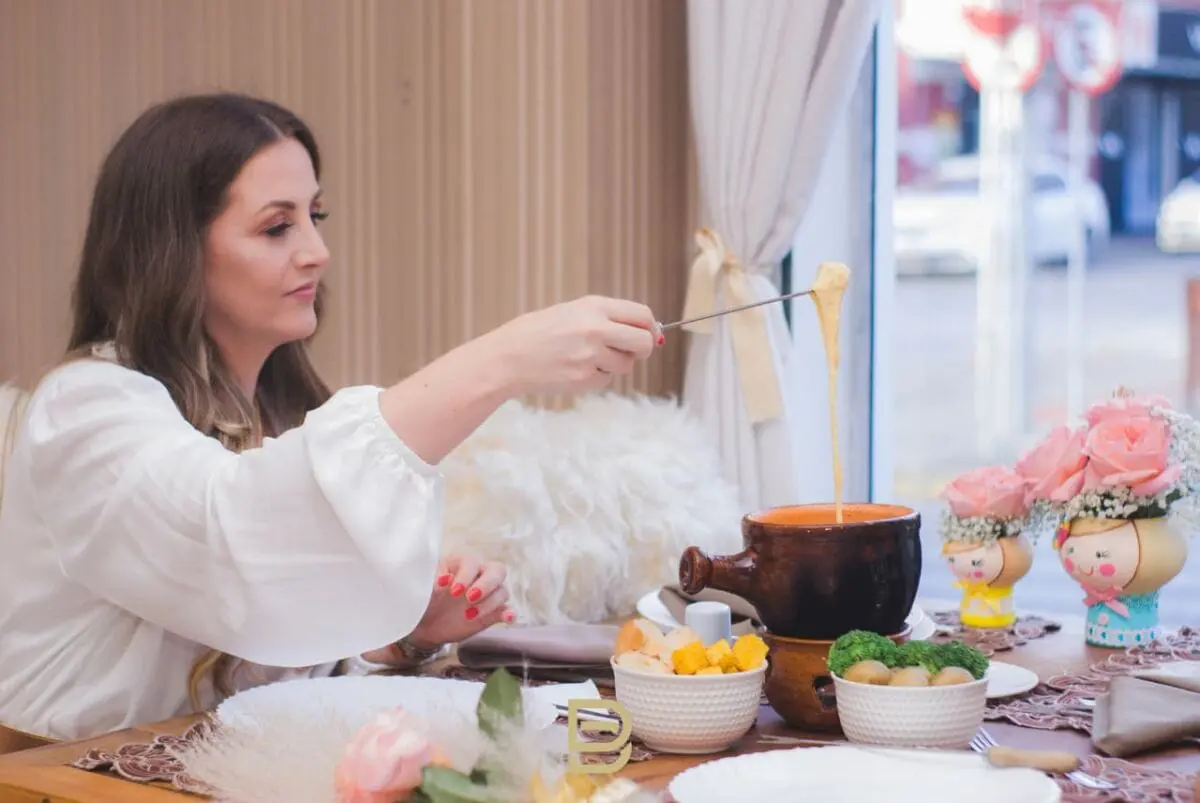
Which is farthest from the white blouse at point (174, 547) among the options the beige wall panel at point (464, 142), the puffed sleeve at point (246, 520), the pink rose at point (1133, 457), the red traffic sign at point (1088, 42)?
the red traffic sign at point (1088, 42)

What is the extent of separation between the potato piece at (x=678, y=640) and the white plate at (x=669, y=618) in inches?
10.8

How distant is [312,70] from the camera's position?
2.83 meters

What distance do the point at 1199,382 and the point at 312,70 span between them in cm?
201

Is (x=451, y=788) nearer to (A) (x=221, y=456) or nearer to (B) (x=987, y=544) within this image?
(A) (x=221, y=456)

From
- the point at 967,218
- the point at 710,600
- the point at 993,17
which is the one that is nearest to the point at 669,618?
the point at 710,600

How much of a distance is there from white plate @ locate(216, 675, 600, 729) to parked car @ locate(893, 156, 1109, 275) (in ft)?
5.19

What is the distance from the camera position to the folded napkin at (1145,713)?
1.04 metres

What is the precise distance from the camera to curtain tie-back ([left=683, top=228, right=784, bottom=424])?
2348 millimetres

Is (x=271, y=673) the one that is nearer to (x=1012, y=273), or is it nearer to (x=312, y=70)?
(x=312, y=70)

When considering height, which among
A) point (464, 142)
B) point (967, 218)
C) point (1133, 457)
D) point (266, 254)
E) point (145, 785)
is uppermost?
point (464, 142)

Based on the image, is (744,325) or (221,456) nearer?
A: (221,456)

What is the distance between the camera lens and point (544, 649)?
4.51 feet

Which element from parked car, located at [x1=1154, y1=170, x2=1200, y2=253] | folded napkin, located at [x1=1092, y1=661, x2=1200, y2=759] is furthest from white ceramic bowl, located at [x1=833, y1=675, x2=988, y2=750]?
parked car, located at [x1=1154, y1=170, x2=1200, y2=253]

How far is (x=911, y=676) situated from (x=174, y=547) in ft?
2.03
